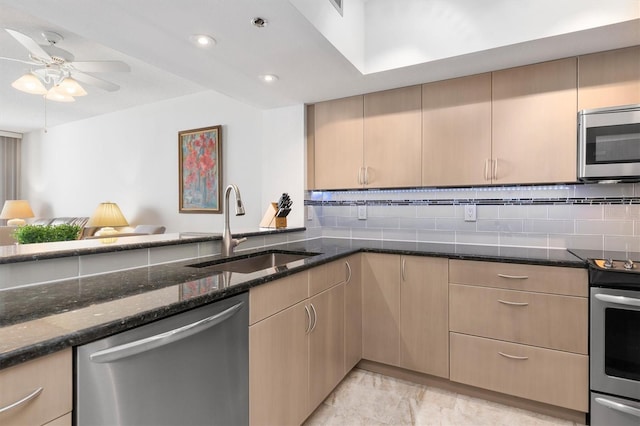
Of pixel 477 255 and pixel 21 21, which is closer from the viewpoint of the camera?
pixel 477 255

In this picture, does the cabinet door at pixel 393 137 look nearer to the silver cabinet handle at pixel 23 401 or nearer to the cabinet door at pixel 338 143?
the cabinet door at pixel 338 143

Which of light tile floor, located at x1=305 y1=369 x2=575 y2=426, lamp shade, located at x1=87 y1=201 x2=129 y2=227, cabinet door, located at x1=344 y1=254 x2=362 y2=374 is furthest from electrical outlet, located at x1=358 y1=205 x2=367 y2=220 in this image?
lamp shade, located at x1=87 y1=201 x2=129 y2=227

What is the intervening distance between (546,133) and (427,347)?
1.58 metres

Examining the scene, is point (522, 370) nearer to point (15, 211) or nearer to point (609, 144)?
point (609, 144)

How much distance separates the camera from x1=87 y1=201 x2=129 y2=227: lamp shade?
168 inches

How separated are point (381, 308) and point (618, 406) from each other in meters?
1.29

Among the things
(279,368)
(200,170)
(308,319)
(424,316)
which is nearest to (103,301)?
(279,368)

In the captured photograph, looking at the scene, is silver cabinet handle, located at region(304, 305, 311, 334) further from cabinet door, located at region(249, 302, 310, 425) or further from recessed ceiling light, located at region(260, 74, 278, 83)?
recessed ceiling light, located at region(260, 74, 278, 83)

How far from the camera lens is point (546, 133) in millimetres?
2115

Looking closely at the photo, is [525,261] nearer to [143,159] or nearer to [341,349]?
[341,349]

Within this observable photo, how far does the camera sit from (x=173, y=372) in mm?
1023

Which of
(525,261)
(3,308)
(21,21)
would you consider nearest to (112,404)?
(3,308)

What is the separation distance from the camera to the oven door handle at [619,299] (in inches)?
63.1

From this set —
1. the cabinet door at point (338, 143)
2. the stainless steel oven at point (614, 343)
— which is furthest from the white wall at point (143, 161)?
the stainless steel oven at point (614, 343)
